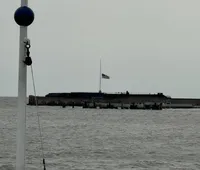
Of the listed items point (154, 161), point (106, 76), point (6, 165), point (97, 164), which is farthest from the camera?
point (106, 76)

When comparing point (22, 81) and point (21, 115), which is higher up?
point (22, 81)

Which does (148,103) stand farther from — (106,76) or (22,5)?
(22,5)

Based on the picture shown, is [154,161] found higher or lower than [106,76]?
lower

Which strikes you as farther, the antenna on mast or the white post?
the white post

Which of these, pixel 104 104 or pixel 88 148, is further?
pixel 104 104

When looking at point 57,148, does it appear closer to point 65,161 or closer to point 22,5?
point 65,161

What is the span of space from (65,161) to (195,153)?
1180 cm

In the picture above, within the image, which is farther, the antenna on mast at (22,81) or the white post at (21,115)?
the white post at (21,115)

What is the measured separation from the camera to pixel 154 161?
105 feet

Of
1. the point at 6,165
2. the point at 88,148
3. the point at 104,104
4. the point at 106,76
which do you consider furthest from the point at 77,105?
the point at 6,165

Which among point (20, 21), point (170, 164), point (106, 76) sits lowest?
point (170, 164)

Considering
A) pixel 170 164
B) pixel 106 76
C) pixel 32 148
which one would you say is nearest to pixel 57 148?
pixel 32 148

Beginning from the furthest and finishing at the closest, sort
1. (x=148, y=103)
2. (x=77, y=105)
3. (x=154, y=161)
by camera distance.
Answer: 1. (x=77, y=105)
2. (x=148, y=103)
3. (x=154, y=161)

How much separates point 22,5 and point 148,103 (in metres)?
172
